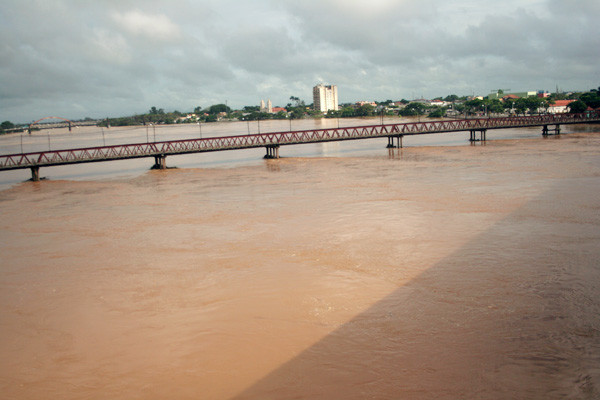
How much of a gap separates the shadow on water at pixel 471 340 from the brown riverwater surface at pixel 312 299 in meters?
0.04

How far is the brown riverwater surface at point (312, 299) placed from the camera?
8328 millimetres

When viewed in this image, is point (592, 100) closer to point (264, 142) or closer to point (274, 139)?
point (274, 139)

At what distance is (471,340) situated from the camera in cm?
920

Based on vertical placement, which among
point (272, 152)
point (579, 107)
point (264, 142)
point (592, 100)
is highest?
point (592, 100)

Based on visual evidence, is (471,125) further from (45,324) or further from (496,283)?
(45,324)

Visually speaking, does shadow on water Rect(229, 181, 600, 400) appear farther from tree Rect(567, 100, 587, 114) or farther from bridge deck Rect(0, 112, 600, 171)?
tree Rect(567, 100, 587, 114)

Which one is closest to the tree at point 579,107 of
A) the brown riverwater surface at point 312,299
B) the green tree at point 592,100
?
the green tree at point 592,100

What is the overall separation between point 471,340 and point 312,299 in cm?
387

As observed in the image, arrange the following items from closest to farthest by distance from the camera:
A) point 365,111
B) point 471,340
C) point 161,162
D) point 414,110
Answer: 1. point 471,340
2. point 161,162
3. point 414,110
4. point 365,111

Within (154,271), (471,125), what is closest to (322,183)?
(154,271)

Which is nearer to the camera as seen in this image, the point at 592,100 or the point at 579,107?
the point at 579,107

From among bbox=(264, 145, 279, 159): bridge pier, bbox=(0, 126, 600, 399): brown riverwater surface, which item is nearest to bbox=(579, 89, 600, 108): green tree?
bbox=(264, 145, 279, 159): bridge pier

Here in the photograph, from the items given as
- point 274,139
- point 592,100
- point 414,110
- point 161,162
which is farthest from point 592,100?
point 161,162

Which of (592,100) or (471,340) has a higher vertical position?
(592,100)
